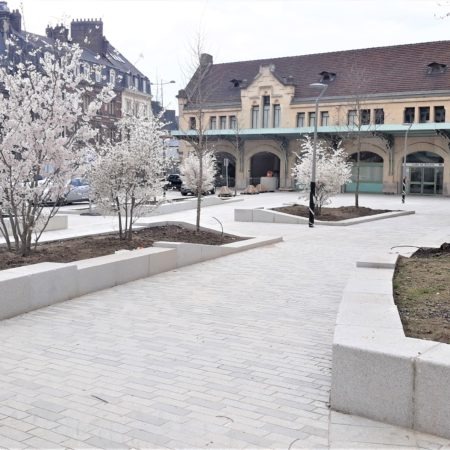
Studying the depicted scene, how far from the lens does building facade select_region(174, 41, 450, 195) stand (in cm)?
4612

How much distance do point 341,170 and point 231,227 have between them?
17.7 feet

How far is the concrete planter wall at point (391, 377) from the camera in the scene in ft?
13.6

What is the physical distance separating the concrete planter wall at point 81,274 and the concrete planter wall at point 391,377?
169 inches

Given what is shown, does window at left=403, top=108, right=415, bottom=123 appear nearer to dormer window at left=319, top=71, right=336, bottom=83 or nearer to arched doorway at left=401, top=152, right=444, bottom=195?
arched doorway at left=401, top=152, right=444, bottom=195

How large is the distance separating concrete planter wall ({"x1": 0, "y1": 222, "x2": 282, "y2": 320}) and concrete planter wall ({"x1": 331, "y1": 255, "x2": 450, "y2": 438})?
430cm

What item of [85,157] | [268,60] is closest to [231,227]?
[85,157]

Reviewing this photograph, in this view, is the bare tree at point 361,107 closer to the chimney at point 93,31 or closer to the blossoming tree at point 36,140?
the chimney at point 93,31

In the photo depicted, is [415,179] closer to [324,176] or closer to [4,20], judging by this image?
[324,176]

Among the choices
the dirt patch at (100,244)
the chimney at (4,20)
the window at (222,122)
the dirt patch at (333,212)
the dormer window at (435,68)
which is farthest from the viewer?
the window at (222,122)

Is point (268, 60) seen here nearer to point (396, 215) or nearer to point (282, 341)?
point (396, 215)

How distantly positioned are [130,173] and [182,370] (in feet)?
23.6

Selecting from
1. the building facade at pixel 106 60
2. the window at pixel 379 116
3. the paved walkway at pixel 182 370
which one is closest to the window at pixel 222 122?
the building facade at pixel 106 60

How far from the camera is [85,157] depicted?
11094mm

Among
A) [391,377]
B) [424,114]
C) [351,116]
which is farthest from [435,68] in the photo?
[391,377]
